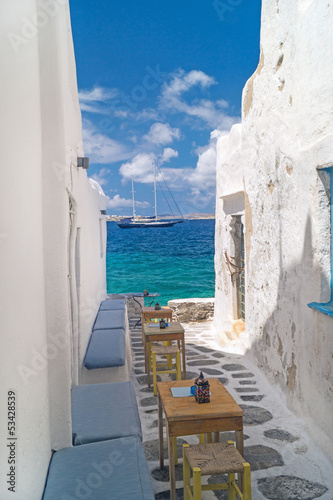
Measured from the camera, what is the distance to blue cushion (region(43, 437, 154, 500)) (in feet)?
8.65

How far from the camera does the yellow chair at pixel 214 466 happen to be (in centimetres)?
281

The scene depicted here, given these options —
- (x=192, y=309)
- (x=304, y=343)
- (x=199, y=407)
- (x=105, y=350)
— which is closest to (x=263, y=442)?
(x=304, y=343)

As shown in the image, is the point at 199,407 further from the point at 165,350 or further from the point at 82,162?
the point at 82,162

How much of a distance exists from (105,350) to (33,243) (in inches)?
125

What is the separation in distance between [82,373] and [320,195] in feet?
11.4

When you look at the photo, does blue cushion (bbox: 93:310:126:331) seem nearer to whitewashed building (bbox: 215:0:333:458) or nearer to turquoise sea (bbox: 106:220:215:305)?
whitewashed building (bbox: 215:0:333:458)

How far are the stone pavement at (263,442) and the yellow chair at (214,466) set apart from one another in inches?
18.8

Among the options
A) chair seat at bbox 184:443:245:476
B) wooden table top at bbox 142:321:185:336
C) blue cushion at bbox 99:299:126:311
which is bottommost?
chair seat at bbox 184:443:245:476

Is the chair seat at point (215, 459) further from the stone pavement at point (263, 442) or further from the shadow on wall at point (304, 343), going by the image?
the shadow on wall at point (304, 343)

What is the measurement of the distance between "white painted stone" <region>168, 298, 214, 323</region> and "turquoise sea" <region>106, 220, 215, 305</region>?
13.3m

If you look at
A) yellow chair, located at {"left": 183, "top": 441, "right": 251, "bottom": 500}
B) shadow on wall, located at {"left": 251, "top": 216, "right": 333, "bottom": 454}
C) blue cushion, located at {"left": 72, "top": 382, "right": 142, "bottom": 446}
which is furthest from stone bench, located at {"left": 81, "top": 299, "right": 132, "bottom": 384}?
yellow chair, located at {"left": 183, "top": 441, "right": 251, "bottom": 500}

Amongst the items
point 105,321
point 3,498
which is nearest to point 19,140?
point 3,498

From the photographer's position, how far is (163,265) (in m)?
42.1

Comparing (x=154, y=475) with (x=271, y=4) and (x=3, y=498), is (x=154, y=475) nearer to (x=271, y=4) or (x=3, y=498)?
(x=3, y=498)
